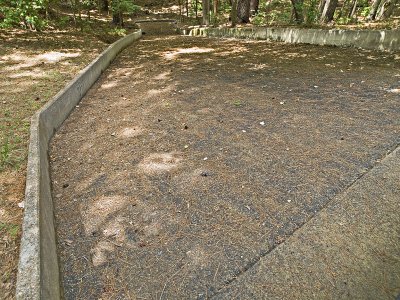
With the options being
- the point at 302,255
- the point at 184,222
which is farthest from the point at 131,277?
the point at 302,255

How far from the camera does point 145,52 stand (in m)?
11.3

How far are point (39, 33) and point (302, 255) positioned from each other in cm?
1188

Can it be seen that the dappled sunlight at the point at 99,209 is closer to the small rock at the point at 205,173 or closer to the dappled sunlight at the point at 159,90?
the small rock at the point at 205,173

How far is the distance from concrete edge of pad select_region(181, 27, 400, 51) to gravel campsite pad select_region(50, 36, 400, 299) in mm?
2339

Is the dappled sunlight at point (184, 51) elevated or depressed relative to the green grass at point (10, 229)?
depressed

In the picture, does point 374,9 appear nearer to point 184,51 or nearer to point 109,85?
point 184,51

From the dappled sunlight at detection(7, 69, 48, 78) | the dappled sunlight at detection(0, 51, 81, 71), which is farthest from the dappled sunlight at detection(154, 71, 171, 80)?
the dappled sunlight at detection(0, 51, 81, 71)

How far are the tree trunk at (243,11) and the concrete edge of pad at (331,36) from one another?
2.06 meters

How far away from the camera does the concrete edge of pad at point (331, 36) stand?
338 inches

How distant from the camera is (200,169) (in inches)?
136

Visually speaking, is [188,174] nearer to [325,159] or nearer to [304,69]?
[325,159]

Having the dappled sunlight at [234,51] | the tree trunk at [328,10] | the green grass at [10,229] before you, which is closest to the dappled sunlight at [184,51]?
the dappled sunlight at [234,51]

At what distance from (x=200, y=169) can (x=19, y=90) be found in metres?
4.32

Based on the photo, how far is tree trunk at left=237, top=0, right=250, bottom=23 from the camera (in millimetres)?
15293
